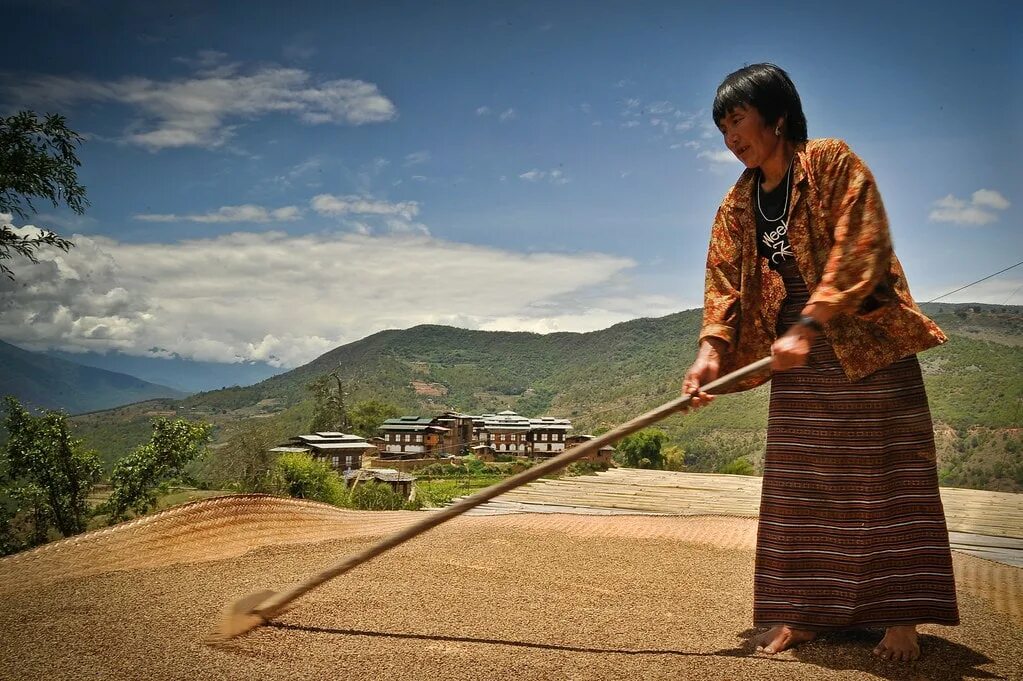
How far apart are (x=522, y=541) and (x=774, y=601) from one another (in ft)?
7.10

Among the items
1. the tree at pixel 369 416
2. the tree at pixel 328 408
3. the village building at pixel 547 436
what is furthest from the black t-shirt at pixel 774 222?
the tree at pixel 369 416

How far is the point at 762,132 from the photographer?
2.66 metres

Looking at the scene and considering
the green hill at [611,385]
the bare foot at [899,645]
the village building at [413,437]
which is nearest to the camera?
the bare foot at [899,645]

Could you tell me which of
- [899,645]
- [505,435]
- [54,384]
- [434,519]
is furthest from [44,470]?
[54,384]

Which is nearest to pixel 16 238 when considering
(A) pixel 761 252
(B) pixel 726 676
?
(A) pixel 761 252

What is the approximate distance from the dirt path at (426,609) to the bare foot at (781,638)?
6cm

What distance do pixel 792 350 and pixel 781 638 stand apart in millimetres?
1080

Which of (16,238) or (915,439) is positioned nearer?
(915,439)

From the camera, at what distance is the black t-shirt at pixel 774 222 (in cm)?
267

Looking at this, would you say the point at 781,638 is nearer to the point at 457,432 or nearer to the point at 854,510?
the point at 854,510

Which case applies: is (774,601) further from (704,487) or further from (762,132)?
(704,487)

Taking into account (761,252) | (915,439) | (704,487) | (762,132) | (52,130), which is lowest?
(704,487)

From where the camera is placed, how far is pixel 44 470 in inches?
246

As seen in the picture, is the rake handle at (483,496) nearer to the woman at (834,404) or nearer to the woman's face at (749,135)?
the woman at (834,404)
